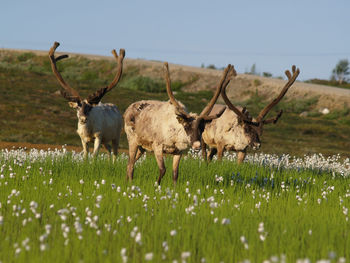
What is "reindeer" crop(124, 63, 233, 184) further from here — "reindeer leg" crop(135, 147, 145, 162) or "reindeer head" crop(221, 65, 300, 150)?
"reindeer head" crop(221, 65, 300, 150)

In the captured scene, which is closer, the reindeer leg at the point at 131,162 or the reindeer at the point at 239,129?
the reindeer leg at the point at 131,162

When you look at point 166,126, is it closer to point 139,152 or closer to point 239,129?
point 139,152

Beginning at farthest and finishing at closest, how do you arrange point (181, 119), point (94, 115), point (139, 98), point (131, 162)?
point (139, 98) → point (94, 115) → point (131, 162) → point (181, 119)

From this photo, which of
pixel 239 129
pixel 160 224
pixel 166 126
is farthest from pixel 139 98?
pixel 160 224

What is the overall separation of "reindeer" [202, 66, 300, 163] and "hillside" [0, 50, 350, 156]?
12.1 meters

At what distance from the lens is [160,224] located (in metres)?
6.38

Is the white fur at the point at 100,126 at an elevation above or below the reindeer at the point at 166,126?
below

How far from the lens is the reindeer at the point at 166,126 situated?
9.23 metres

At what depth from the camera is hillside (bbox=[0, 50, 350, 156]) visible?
91.8 ft

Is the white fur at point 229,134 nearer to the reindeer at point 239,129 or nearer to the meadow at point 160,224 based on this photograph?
the reindeer at point 239,129

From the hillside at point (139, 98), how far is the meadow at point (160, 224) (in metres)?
16.0

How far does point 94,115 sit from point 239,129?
170 inches

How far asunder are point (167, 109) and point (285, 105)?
3847 cm

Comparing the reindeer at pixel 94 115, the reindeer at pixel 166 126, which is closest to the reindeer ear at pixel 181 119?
the reindeer at pixel 166 126
